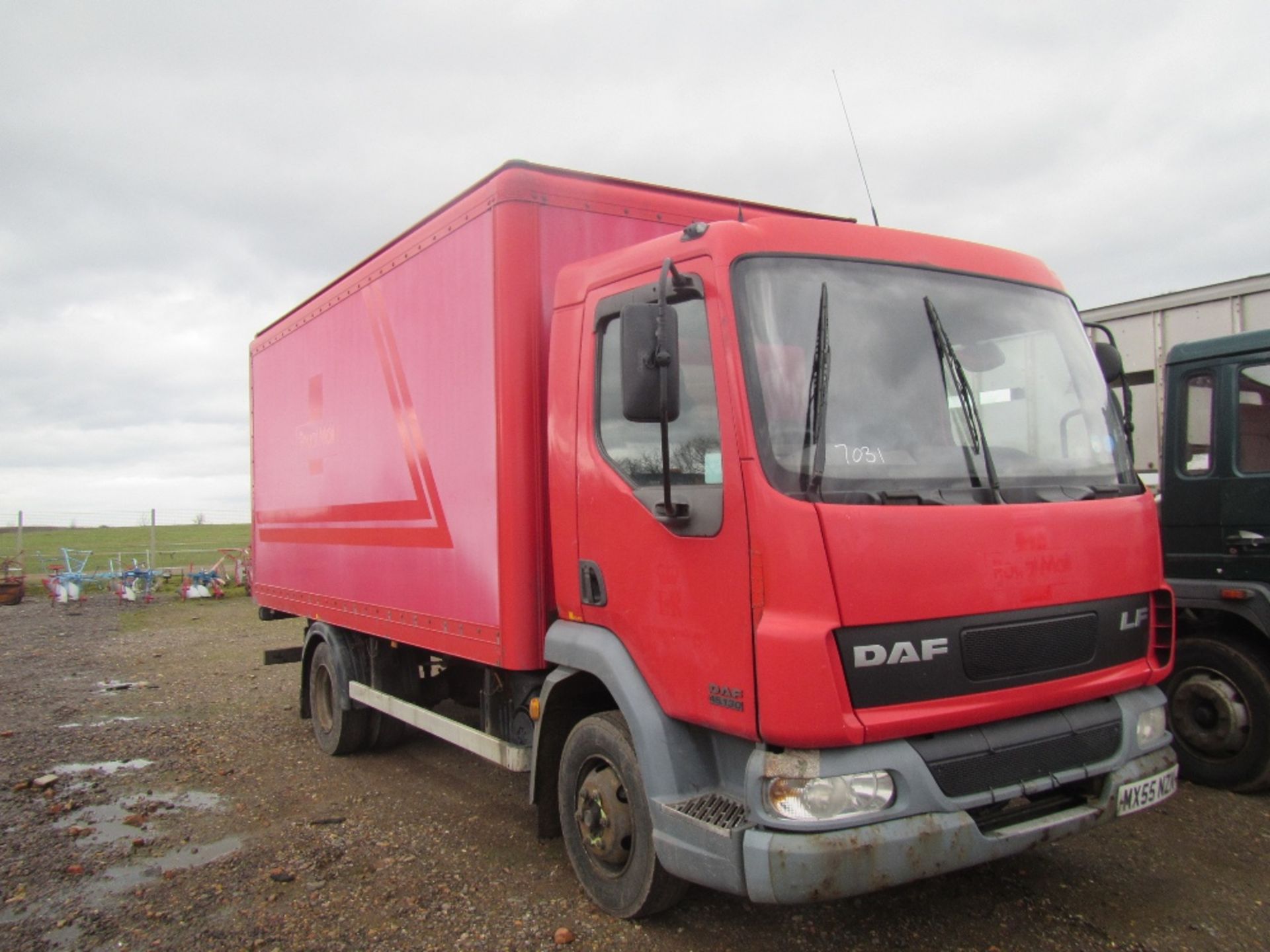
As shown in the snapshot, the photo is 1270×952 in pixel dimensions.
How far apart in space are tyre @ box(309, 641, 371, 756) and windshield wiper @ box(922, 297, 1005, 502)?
4937 mm

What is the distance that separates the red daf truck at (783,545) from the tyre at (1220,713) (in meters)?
1.81

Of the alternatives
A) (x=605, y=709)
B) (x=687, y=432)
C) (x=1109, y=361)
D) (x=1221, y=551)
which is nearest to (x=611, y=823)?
(x=605, y=709)

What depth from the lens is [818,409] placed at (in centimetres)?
324

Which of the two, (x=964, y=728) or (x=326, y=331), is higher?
(x=326, y=331)

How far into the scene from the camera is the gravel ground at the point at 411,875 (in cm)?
382

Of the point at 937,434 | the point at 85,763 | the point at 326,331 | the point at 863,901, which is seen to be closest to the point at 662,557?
the point at 937,434

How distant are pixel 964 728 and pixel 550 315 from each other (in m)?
2.54

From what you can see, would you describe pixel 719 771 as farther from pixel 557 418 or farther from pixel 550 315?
pixel 550 315

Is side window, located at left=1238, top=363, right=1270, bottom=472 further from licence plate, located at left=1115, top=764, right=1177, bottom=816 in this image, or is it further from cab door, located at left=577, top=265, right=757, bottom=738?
cab door, located at left=577, top=265, right=757, bottom=738

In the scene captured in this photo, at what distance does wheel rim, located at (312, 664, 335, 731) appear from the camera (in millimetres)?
7086

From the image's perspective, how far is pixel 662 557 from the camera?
11.8ft

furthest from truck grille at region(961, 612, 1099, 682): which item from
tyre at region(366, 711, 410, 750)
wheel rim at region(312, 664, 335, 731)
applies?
wheel rim at region(312, 664, 335, 731)

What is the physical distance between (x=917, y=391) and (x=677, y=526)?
101 centimetres

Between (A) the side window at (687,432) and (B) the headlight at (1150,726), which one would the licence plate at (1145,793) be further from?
(A) the side window at (687,432)
